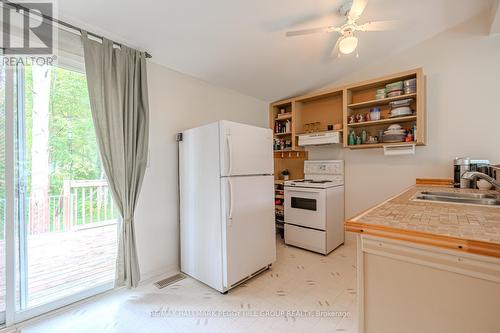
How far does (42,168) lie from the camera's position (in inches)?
72.2

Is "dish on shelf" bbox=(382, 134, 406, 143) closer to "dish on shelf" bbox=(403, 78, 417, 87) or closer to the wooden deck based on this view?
"dish on shelf" bbox=(403, 78, 417, 87)

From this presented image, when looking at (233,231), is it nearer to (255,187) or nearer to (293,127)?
(255,187)

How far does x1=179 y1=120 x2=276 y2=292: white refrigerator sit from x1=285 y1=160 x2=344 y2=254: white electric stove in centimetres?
71

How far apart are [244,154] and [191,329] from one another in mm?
1491

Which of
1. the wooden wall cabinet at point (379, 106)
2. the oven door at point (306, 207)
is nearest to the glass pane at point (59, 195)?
the oven door at point (306, 207)

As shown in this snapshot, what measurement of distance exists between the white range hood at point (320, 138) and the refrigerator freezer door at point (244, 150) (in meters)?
1.05

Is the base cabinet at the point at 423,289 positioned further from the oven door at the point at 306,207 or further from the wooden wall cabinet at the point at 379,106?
the wooden wall cabinet at the point at 379,106

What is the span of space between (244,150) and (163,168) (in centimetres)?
94

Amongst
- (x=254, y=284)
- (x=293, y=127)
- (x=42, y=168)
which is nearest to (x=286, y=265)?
(x=254, y=284)

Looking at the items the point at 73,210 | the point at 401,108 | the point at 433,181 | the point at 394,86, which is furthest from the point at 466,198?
the point at 73,210

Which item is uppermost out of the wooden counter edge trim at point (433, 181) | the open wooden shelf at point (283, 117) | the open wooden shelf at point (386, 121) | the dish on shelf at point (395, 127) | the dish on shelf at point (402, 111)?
the open wooden shelf at point (283, 117)

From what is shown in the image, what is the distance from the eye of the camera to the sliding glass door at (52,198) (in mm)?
1692

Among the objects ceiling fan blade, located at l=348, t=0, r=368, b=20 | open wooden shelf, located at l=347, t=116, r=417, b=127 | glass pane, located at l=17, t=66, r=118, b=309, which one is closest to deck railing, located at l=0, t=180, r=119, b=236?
glass pane, located at l=17, t=66, r=118, b=309

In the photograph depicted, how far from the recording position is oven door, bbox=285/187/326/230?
2.96m
